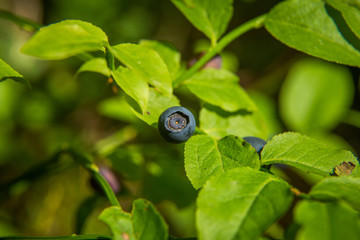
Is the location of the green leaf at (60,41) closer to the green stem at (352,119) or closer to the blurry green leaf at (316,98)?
the blurry green leaf at (316,98)

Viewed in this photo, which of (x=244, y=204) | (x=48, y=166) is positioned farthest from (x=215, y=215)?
(x=48, y=166)

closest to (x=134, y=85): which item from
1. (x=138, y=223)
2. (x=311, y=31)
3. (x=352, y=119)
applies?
(x=138, y=223)

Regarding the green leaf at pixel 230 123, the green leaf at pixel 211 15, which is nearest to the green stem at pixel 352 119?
the green leaf at pixel 230 123

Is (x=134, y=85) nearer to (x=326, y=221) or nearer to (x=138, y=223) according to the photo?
(x=138, y=223)

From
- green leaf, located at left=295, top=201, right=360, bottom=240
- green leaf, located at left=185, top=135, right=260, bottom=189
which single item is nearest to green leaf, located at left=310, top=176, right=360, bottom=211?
green leaf, located at left=295, top=201, right=360, bottom=240

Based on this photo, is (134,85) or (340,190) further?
(134,85)

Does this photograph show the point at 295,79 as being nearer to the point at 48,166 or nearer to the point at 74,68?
the point at 48,166
